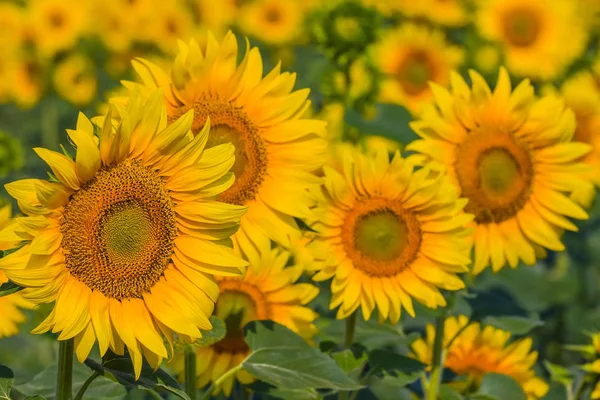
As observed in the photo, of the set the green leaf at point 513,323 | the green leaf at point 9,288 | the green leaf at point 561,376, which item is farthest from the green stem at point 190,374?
the green leaf at point 561,376

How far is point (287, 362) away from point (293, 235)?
0.25m

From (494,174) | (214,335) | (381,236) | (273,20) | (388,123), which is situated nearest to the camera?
(214,335)

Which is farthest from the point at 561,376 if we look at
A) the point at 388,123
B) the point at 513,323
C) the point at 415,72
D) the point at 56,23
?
the point at 56,23

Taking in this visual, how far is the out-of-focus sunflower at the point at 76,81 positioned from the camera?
5.01m

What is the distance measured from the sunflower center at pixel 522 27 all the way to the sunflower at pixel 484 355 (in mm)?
2660

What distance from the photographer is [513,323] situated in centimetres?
246

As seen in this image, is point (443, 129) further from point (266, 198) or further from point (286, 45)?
point (286, 45)

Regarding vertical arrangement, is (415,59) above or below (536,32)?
below

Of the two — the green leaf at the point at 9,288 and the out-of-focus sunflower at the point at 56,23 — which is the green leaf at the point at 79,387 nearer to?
the green leaf at the point at 9,288

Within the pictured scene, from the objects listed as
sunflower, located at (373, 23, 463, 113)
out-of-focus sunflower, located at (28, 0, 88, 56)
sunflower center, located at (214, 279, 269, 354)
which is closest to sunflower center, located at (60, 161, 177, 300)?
sunflower center, located at (214, 279, 269, 354)

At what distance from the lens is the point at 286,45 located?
216 inches

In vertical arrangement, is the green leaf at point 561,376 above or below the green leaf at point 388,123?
below

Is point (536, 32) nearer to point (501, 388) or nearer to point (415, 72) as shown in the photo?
point (415, 72)

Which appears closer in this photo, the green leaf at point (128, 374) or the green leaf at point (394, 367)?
the green leaf at point (128, 374)
